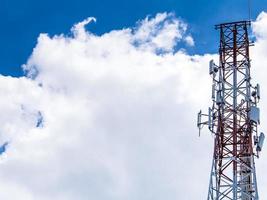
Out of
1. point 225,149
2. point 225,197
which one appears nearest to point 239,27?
point 225,149

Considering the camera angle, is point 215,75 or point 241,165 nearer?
point 241,165

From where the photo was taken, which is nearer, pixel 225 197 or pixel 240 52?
pixel 225 197

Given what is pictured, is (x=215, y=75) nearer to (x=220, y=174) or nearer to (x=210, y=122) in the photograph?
(x=210, y=122)

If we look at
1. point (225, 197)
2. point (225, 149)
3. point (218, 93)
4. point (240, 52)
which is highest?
point (240, 52)

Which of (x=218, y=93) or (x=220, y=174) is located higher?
(x=218, y=93)

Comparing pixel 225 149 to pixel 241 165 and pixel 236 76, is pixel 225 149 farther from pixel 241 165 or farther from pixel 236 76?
pixel 236 76

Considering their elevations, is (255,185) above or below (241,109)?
below

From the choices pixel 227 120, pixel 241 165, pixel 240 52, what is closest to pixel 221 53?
pixel 240 52

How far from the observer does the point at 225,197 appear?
47938 mm

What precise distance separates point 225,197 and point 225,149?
334 cm

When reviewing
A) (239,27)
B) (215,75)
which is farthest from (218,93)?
(239,27)

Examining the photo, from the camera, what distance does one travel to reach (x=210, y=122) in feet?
165

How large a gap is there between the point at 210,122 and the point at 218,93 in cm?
200

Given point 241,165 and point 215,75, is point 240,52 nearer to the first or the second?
point 215,75
